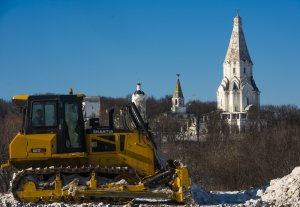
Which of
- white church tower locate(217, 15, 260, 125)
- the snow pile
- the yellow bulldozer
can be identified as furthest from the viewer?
white church tower locate(217, 15, 260, 125)

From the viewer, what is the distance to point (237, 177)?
41188 millimetres

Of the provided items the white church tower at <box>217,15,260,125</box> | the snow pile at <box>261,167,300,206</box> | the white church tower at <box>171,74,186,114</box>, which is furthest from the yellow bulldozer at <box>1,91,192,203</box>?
the white church tower at <box>171,74,186,114</box>

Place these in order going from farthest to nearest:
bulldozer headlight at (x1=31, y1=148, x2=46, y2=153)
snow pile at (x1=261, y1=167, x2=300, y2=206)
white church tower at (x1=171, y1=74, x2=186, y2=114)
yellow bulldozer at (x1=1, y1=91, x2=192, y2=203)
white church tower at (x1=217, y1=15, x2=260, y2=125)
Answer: white church tower at (x1=171, y1=74, x2=186, y2=114), white church tower at (x1=217, y1=15, x2=260, y2=125), snow pile at (x1=261, y1=167, x2=300, y2=206), bulldozer headlight at (x1=31, y1=148, x2=46, y2=153), yellow bulldozer at (x1=1, y1=91, x2=192, y2=203)

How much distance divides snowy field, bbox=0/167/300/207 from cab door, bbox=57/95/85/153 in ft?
5.02

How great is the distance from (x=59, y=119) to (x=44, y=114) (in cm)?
39

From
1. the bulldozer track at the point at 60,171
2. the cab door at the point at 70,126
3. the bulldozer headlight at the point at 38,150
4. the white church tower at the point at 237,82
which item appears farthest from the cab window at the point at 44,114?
the white church tower at the point at 237,82

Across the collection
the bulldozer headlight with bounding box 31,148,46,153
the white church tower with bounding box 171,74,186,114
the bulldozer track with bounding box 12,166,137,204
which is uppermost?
the white church tower with bounding box 171,74,186,114

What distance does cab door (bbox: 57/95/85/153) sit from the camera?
14391mm

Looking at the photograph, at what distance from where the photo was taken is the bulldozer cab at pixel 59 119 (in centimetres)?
1439

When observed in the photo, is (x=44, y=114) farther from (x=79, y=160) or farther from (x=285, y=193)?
(x=285, y=193)

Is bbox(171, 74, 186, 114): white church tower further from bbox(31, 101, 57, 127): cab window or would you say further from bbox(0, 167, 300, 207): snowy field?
bbox(31, 101, 57, 127): cab window

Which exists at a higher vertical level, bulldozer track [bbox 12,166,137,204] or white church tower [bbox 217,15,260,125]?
white church tower [bbox 217,15,260,125]

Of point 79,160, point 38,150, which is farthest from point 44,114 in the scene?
point 79,160

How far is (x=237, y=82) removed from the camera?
113812 mm
